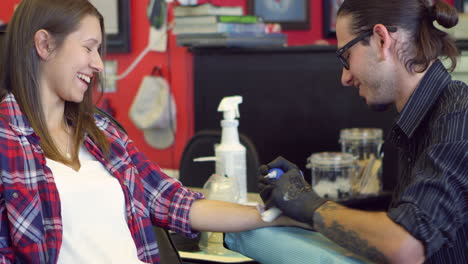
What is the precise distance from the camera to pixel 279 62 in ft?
10.7

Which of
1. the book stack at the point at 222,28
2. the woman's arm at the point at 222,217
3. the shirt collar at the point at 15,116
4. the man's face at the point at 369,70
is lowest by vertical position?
the woman's arm at the point at 222,217

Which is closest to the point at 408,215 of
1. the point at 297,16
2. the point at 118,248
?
the point at 118,248

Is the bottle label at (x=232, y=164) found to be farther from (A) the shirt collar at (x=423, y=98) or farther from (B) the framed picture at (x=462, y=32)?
(B) the framed picture at (x=462, y=32)

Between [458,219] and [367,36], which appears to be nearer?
[458,219]

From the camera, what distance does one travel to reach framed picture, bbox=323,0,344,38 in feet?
13.0

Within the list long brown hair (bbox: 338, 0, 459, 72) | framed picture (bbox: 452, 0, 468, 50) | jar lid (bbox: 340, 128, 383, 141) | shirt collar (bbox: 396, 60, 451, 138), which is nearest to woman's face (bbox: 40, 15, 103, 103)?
long brown hair (bbox: 338, 0, 459, 72)

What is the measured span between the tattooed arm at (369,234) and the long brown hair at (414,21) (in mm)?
380

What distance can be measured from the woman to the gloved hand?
0.09 meters

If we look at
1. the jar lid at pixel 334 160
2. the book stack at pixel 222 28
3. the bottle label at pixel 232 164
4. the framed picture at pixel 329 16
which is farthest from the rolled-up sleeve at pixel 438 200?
the framed picture at pixel 329 16

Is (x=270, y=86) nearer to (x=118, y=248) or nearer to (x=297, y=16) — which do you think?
(x=297, y=16)

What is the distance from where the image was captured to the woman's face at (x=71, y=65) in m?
1.68

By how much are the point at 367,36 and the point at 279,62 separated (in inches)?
65.7

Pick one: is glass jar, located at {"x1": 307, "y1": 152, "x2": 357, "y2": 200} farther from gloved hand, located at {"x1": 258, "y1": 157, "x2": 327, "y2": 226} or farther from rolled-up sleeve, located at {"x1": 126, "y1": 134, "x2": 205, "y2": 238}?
gloved hand, located at {"x1": 258, "y1": 157, "x2": 327, "y2": 226}

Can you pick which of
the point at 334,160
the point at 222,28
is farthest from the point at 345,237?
the point at 222,28
